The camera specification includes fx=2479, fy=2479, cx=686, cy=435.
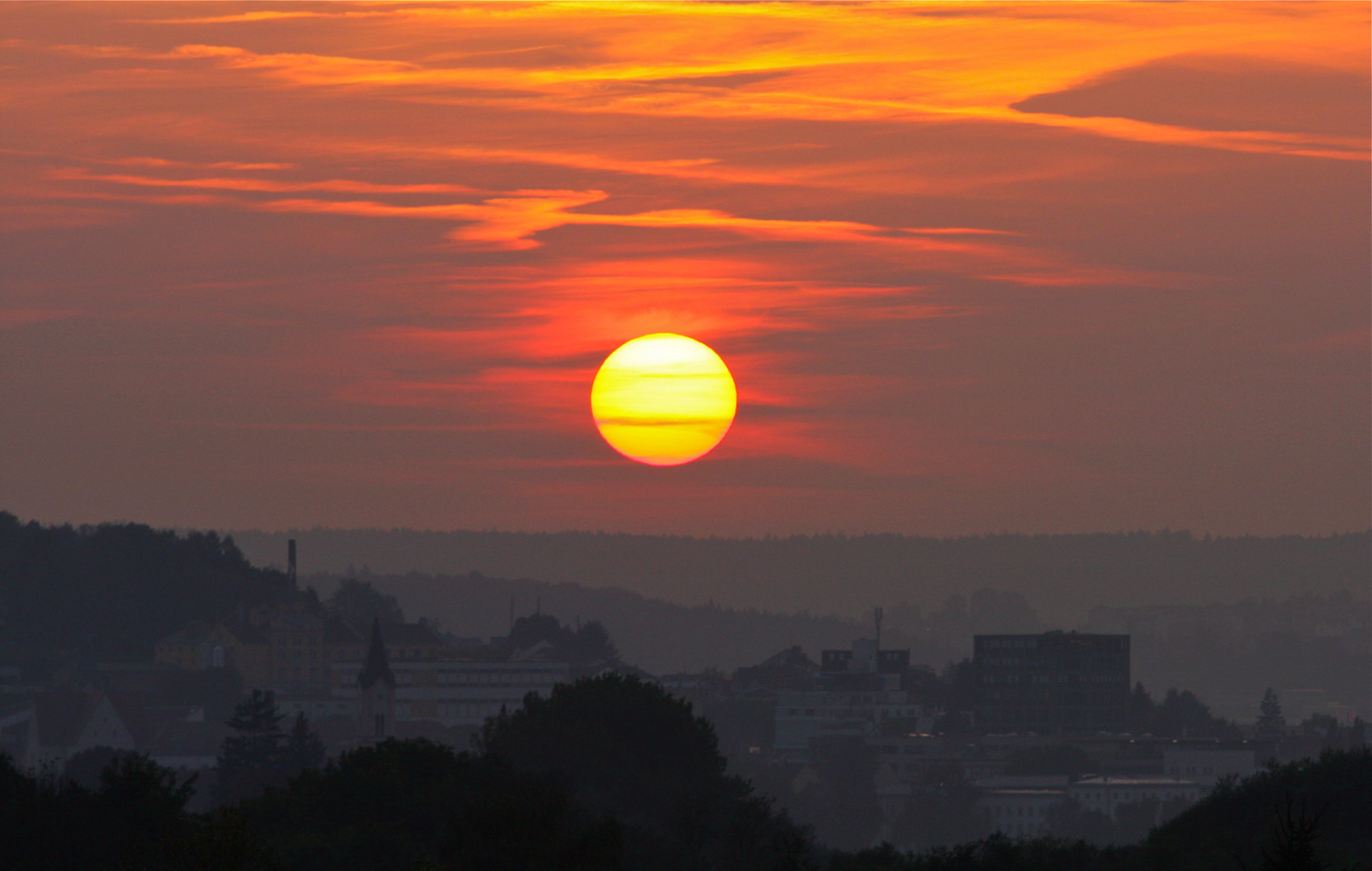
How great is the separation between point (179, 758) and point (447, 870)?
487ft

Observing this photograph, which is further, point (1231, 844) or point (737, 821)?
point (737, 821)

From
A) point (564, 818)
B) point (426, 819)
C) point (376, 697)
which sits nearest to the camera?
point (564, 818)

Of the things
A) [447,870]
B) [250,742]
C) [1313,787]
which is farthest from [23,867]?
[250,742]

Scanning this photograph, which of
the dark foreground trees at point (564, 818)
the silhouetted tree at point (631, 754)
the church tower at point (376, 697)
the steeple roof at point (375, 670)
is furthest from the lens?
the steeple roof at point (375, 670)

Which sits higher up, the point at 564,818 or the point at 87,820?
the point at 87,820

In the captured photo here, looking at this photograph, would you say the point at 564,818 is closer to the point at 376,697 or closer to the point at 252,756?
the point at 252,756

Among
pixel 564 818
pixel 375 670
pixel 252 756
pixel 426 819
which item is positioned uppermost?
pixel 375 670

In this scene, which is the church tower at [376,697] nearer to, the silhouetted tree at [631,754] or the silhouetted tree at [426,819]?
the silhouetted tree at [631,754]

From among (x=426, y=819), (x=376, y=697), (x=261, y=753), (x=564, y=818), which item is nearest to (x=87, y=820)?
(x=564, y=818)

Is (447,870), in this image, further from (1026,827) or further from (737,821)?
(1026,827)

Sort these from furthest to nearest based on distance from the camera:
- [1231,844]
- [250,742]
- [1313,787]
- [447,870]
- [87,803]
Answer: [250,742]
[1313,787]
[1231,844]
[87,803]
[447,870]

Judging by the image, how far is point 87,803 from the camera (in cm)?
5484

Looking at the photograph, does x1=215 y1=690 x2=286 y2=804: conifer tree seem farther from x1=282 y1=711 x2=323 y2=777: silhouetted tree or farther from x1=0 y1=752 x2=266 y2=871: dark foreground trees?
x1=0 y1=752 x2=266 y2=871: dark foreground trees

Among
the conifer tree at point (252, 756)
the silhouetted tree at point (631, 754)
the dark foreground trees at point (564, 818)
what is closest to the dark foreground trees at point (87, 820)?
the dark foreground trees at point (564, 818)
